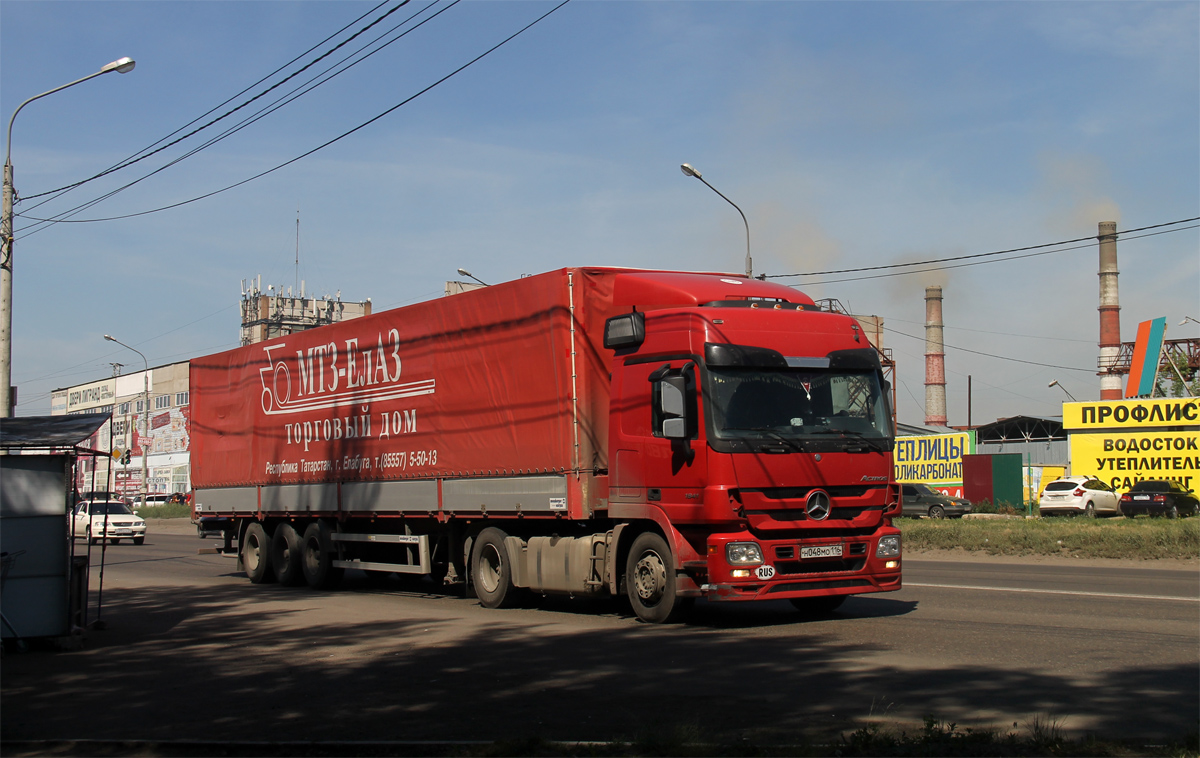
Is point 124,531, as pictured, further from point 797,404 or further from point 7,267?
point 797,404

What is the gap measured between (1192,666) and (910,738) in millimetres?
3816

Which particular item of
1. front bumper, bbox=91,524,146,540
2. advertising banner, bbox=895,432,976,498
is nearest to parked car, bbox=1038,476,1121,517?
advertising banner, bbox=895,432,976,498

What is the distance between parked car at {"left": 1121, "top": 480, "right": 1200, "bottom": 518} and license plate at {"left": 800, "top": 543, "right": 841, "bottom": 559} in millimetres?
32421

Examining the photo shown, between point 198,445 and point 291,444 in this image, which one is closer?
point 291,444

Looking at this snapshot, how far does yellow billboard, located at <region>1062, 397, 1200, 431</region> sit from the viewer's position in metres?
42.2

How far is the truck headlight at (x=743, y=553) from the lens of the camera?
10.8 meters

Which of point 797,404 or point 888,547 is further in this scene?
point 888,547

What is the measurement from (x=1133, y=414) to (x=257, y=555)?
36.6 metres

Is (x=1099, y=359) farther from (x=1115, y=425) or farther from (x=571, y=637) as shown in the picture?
(x=571, y=637)

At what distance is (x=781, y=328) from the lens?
1162 centimetres

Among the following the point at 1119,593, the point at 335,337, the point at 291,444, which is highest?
the point at 335,337

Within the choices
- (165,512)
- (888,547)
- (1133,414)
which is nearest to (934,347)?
(1133,414)

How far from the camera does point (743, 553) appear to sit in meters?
10.8

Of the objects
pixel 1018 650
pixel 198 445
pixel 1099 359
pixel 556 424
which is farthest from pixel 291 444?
pixel 1099 359
